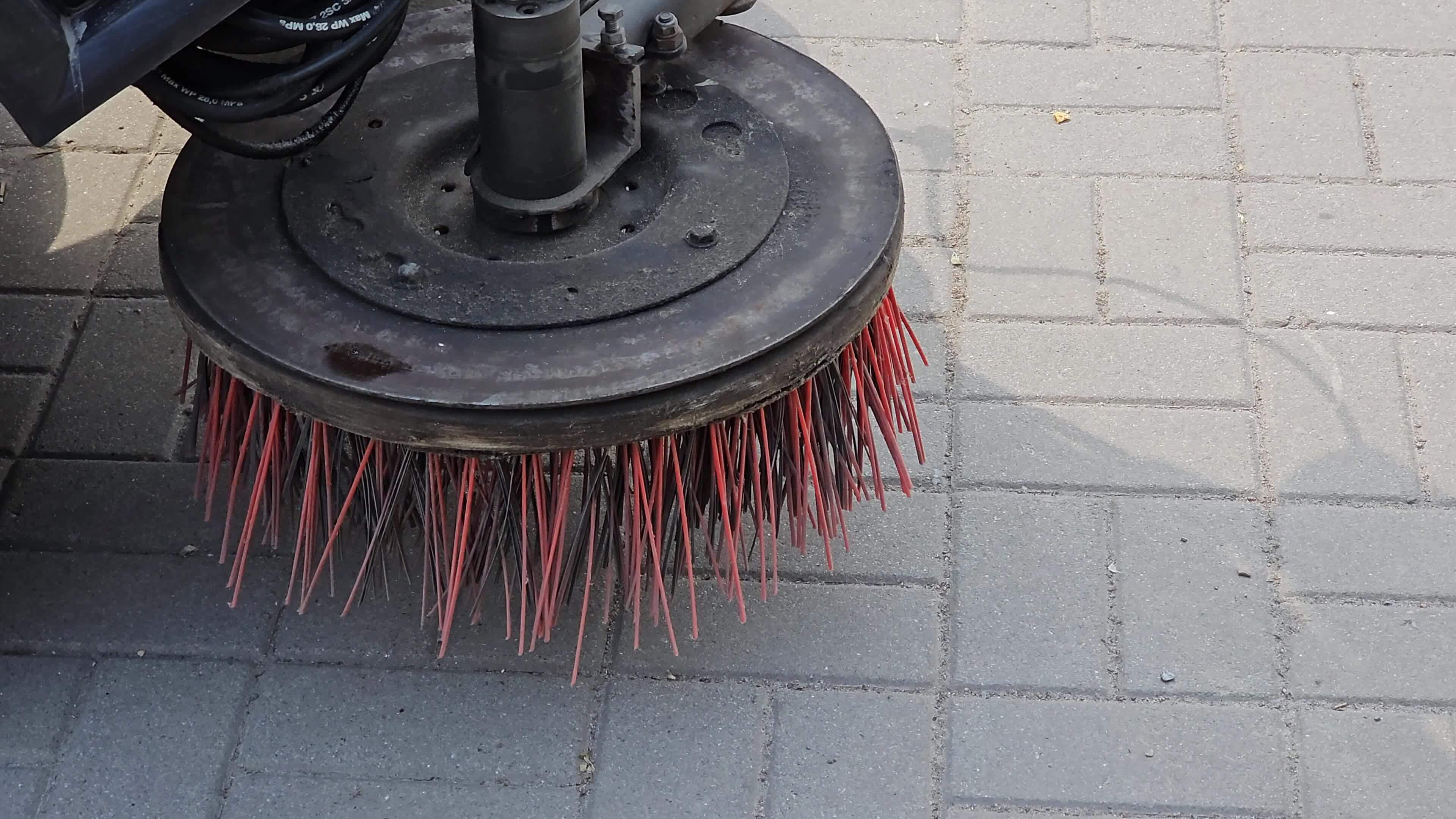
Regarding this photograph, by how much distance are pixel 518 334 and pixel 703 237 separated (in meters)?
0.21

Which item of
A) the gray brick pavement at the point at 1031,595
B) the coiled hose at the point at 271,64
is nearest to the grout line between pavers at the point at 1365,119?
the gray brick pavement at the point at 1031,595

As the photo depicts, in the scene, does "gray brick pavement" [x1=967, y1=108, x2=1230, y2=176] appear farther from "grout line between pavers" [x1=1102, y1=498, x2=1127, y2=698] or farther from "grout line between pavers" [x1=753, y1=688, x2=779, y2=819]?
"grout line between pavers" [x1=753, y1=688, x2=779, y2=819]

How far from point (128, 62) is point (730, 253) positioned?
55 centimetres

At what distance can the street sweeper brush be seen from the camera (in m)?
1.36

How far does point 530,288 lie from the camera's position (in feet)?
4.73

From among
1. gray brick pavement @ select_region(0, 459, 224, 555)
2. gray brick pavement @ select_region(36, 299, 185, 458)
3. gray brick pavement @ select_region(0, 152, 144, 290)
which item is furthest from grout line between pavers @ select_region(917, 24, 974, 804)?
gray brick pavement @ select_region(0, 152, 144, 290)

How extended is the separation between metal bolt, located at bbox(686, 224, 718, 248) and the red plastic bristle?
0.58 ft

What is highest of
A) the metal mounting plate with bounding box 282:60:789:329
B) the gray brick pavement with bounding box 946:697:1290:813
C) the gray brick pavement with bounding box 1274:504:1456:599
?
the metal mounting plate with bounding box 282:60:789:329

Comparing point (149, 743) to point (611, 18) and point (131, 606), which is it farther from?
point (611, 18)

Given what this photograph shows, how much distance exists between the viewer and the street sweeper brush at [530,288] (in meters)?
1.36

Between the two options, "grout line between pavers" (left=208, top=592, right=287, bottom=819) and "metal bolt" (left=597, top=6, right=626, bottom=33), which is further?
"grout line between pavers" (left=208, top=592, right=287, bottom=819)

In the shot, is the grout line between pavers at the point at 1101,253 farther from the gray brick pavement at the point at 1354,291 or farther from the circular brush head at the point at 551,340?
the circular brush head at the point at 551,340

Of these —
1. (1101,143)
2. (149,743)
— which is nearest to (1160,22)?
(1101,143)

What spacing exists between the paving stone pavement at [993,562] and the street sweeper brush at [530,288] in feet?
0.38
